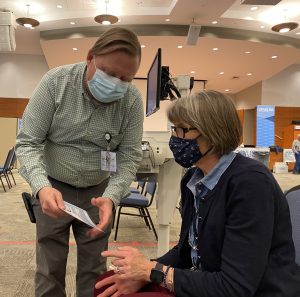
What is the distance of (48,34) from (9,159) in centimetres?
428

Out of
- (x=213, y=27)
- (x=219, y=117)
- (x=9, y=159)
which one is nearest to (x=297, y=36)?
(x=213, y=27)

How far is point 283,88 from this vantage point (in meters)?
14.4

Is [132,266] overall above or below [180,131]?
below

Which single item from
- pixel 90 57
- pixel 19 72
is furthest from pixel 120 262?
pixel 19 72

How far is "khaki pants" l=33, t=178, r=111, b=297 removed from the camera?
1.47 m

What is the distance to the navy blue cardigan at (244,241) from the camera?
913 mm

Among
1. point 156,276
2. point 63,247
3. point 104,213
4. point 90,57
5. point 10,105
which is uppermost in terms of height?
point 10,105

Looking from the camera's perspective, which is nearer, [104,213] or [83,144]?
[104,213]

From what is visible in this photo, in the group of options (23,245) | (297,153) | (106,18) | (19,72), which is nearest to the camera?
(23,245)

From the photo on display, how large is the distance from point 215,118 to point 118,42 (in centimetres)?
49

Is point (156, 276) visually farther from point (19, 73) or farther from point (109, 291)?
point (19, 73)

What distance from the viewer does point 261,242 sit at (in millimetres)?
911

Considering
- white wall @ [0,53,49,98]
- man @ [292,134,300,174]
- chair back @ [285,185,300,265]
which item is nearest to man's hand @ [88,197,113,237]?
chair back @ [285,185,300,265]

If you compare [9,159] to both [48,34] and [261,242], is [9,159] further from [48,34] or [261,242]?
[261,242]
